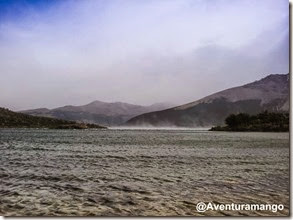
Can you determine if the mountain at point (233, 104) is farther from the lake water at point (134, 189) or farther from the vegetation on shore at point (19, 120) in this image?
the vegetation on shore at point (19, 120)

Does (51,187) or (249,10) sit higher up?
(249,10)

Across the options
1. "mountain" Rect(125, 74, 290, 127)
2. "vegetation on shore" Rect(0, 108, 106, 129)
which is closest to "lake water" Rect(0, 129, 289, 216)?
"mountain" Rect(125, 74, 290, 127)

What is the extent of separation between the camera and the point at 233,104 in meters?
8.45

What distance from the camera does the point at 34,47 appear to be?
7289 millimetres

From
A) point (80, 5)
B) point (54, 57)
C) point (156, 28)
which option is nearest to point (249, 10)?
point (156, 28)

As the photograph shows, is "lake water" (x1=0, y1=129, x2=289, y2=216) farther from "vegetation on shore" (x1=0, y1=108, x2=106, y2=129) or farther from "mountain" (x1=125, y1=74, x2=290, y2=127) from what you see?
"vegetation on shore" (x1=0, y1=108, x2=106, y2=129)

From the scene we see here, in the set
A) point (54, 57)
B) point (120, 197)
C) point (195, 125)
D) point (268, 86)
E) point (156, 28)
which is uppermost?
point (156, 28)

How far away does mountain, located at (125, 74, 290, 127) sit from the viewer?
23.0 ft

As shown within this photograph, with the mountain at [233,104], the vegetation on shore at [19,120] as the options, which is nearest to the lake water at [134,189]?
the mountain at [233,104]

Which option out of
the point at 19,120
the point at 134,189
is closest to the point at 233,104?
the point at 134,189

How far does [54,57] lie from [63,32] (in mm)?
498

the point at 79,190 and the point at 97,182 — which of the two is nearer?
the point at 79,190

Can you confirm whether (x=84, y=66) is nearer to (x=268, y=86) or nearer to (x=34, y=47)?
(x=34, y=47)

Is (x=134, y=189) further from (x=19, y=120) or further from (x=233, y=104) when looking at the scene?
(x=19, y=120)
